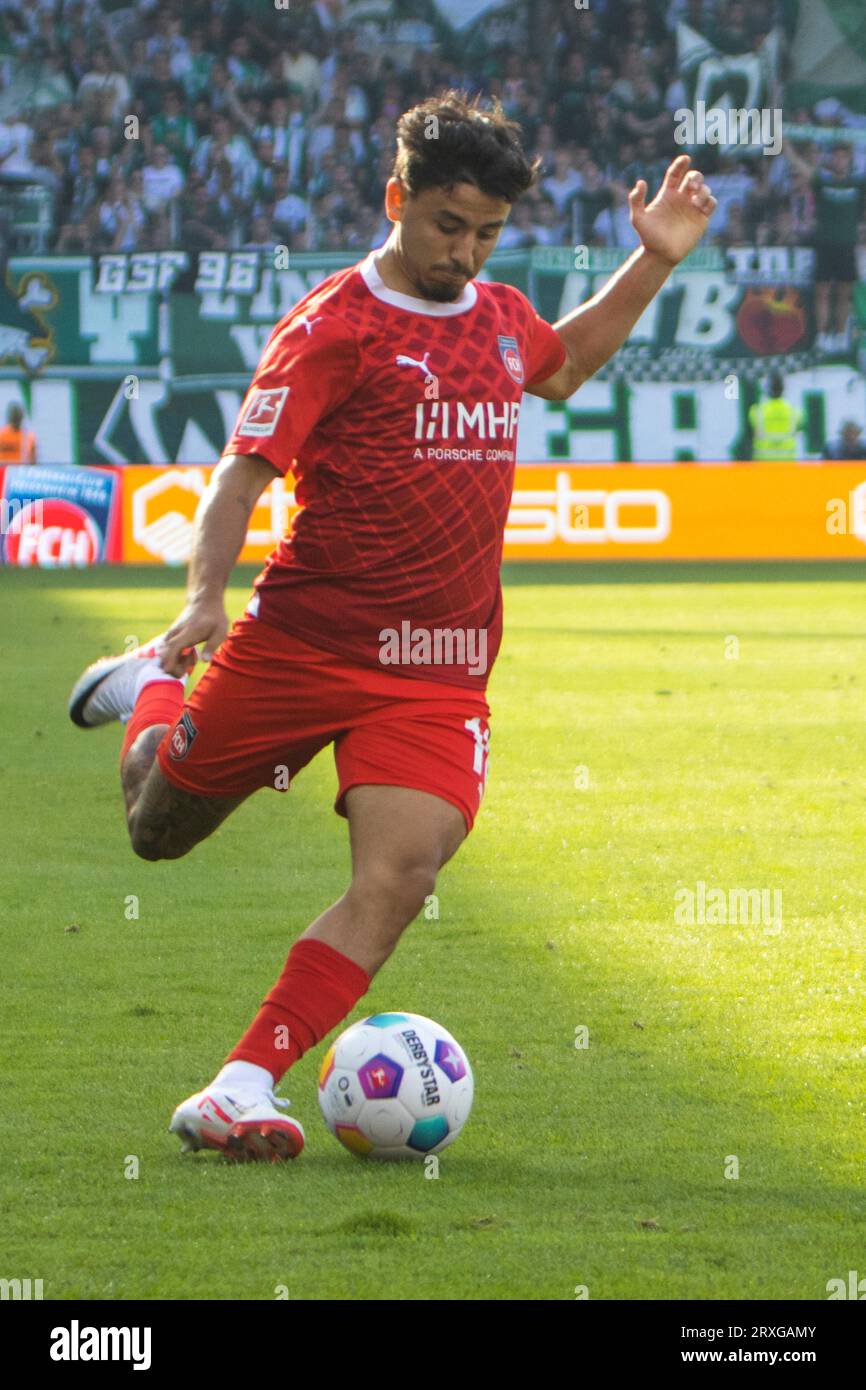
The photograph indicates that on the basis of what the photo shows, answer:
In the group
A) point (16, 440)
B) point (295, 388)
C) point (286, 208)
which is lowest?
point (295, 388)

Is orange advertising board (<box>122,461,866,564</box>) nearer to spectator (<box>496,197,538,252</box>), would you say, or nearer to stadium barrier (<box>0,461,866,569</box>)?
stadium barrier (<box>0,461,866,569</box>)

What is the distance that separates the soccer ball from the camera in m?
3.71

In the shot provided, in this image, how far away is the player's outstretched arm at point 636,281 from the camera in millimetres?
4438

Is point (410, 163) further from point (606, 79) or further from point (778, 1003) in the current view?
point (606, 79)

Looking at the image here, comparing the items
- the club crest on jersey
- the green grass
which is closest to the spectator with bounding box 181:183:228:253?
the green grass

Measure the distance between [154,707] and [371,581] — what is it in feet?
2.88

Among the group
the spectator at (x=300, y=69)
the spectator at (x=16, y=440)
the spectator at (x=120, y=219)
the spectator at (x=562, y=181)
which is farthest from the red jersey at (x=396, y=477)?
the spectator at (x=300, y=69)

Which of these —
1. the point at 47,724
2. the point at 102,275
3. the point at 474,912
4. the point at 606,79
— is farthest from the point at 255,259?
the point at 474,912

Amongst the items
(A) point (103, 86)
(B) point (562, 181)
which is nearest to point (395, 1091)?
(B) point (562, 181)

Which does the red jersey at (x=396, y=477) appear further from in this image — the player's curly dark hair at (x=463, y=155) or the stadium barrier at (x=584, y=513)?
the stadium barrier at (x=584, y=513)

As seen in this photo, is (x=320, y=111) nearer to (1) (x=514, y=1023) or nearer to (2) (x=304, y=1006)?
(1) (x=514, y=1023)

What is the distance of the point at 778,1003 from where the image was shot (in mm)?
4934

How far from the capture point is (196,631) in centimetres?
366

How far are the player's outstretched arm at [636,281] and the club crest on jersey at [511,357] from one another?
314 mm
